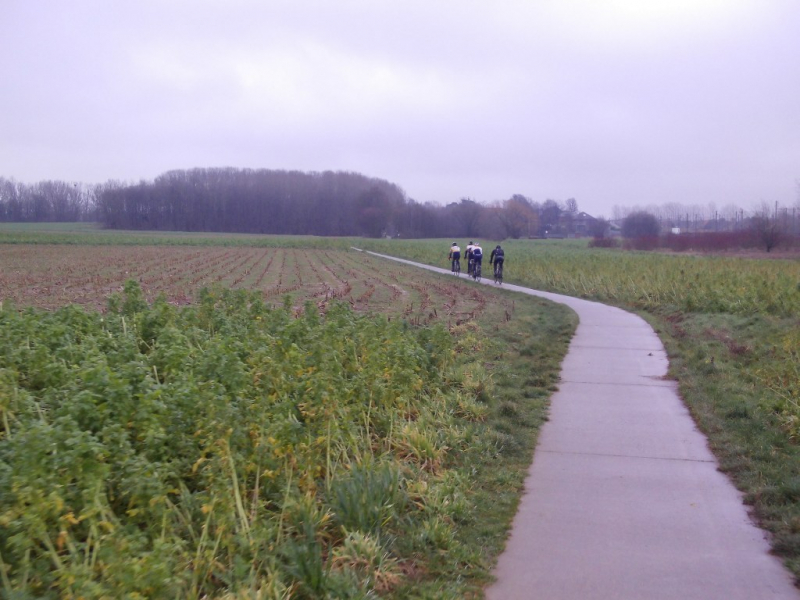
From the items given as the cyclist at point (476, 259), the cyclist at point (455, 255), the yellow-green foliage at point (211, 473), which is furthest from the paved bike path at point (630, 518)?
the cyclist at point (455, 255)

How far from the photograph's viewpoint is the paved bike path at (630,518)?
4.51 metres

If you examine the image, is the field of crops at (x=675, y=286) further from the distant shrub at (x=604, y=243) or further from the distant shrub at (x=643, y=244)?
the distant shrub at (x=604, y=243)

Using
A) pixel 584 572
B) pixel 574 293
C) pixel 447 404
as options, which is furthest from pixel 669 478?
pixel 574 293

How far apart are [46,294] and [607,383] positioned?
642 inches

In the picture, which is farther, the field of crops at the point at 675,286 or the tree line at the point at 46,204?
the tree line at the point at 46,204

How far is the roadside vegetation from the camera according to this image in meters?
3.85

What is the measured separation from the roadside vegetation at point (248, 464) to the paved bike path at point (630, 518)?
0.87 feet

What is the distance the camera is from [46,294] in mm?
20484

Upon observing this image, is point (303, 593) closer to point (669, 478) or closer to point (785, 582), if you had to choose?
point (785, 582)

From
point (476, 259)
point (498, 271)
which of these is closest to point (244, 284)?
point (476, 259)

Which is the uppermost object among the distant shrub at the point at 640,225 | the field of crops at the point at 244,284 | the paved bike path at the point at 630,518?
the distant shrub at the point at 640,225

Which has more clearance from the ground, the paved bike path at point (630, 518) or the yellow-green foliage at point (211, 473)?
the yellow-green foliage at point (211, 473)

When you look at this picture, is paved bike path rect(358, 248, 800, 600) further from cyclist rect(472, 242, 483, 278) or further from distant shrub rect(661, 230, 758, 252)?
distant shrub rect(661, 230, 758, 252)

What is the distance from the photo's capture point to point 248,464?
200 inches
